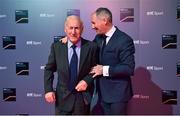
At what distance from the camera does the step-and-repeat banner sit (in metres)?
3.96

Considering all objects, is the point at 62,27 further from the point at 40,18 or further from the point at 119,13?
the point at 119,13

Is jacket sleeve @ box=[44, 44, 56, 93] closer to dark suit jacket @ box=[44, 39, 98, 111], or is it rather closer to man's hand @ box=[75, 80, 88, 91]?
dark suit jacket @ box=[44, 39, 98, 111]

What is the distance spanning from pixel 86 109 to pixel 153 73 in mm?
1466

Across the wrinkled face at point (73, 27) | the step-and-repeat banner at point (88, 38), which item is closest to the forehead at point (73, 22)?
the wrinkled face at point (73, 27)

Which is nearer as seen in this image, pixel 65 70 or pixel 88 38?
pixel 65 70

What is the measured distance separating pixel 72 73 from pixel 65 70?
6 cm

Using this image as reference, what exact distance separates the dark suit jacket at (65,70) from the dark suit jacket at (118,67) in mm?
194

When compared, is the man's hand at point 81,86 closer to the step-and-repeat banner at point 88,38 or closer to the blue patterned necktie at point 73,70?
the blue patterned necktie at point 73,70

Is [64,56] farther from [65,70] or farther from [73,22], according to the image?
[73,22]

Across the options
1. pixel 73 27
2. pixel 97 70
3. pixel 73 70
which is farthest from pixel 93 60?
pixel 73 27

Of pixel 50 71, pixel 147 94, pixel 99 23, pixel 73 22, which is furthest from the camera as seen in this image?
pixel 147 94

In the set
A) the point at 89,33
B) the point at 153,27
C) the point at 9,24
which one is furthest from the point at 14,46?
the point at 153,27

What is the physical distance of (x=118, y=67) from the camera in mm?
2832

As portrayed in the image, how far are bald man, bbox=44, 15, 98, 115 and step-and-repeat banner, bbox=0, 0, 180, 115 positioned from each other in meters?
1.30
